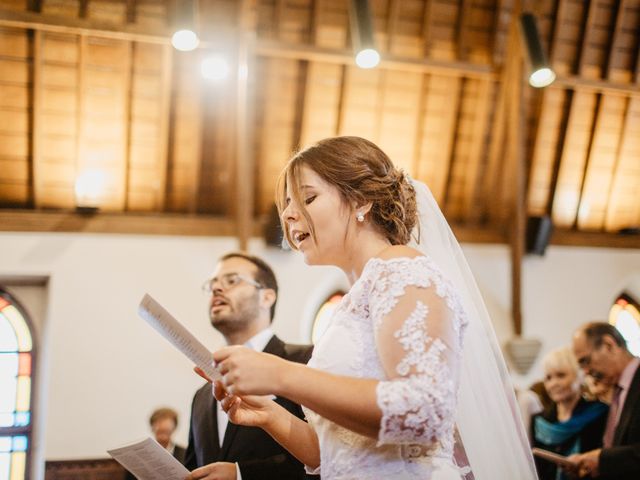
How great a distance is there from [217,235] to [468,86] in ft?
→ 9.81

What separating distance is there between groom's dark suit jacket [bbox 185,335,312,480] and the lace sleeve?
1.05m

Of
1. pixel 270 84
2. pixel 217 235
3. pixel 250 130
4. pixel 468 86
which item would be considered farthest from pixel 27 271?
pixel 468 86

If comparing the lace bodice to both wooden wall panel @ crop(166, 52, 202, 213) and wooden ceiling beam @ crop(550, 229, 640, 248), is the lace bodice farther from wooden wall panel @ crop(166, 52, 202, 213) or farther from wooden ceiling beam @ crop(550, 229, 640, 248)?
wooden ceiling beam @ crop(550, 229, 640, 248)

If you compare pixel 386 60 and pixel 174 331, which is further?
pixel 386 60

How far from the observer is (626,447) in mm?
3209

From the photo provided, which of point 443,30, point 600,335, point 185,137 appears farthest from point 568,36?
point 600,335

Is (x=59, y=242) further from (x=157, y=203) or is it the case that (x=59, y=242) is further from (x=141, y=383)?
(x=141, y=383)

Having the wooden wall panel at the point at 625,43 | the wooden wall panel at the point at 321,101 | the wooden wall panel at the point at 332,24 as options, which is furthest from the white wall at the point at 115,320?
the wooden wall panel at the point at 625,43

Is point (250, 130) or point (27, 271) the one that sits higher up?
point (250, 130)

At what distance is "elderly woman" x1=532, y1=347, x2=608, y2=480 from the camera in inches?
149

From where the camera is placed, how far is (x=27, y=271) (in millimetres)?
6434

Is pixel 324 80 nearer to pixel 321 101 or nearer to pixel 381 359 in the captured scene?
pixel 321 101

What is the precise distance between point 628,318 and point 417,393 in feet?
25.7

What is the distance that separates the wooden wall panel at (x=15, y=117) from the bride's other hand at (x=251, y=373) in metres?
5.56
